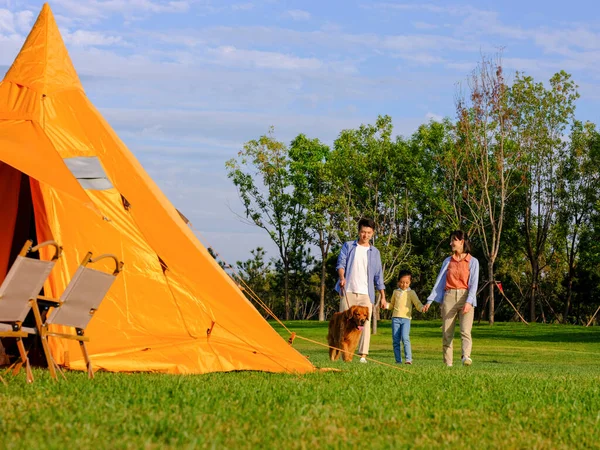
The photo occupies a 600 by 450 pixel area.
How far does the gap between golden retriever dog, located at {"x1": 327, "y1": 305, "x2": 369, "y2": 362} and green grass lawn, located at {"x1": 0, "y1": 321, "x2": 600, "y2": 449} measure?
2264mm

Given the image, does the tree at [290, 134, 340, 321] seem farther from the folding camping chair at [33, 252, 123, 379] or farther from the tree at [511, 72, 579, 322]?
the folding camping chair at [33, 252, 123, 379]

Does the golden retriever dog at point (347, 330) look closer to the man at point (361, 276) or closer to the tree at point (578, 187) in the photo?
the man at point (361, 276)

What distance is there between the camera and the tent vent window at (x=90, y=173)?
8.88 meters

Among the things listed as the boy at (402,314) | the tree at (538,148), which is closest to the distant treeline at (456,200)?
the tree at (538,148)

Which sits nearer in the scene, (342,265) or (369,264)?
(369,264)

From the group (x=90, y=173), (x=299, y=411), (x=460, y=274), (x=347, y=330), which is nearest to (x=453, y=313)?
(x=460, y=274)

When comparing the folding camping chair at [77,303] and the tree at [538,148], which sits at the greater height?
the tree at [538,148]

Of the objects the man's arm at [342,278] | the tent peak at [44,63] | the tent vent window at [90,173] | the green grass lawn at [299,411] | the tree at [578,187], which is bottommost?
the green grass lawn at [299,411]

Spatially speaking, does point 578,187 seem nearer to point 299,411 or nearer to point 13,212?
point 13,212

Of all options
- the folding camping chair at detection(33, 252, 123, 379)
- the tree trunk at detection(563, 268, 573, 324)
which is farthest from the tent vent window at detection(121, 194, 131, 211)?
the tree trunk at detection(563, 268, 573, 324)

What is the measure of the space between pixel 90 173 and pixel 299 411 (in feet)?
13.1

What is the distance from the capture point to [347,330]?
1153cm

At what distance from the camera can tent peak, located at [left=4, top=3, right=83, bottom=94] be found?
30.1 feet

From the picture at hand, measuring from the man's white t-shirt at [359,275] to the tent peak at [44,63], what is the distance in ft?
14.3
